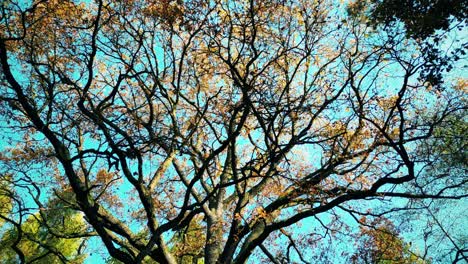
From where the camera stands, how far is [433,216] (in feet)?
30.3

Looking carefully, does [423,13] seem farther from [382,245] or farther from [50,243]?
[50,243]

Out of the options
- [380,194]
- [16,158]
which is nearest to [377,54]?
[380,194]

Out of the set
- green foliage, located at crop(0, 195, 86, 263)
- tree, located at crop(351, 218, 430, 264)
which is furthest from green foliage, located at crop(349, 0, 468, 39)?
green foliage, located at crop(0, 195, 86, 263)

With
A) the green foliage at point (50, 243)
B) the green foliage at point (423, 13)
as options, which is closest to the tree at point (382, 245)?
the green foliage at point (423, 13)

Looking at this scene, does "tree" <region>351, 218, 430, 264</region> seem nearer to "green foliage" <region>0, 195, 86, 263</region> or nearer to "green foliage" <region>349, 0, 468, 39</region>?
"green foliage" <region>349, 0, 468, 39</region>

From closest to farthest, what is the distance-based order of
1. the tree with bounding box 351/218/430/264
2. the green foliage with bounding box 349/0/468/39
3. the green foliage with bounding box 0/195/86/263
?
1. the green foliage with bounding box 349/0/468/39
2. the tree with bounding box 351/218/430/264
3. the green foliage with bounding box 0/195/86/263

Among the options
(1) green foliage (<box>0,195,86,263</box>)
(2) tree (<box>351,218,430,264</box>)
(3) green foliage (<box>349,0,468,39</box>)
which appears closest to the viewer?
(3) green foliage (<box>349,0,468,39</box>)

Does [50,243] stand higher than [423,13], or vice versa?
[50,243]

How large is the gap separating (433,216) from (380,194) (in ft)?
6.77

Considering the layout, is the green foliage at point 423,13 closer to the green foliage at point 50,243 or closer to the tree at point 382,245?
the tree at point 382,245

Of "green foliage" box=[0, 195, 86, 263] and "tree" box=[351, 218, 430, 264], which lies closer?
"tree" box=[351, 218, 430, 264]

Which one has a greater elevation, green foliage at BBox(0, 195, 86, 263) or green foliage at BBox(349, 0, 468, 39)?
green foliage at BBox(0, 195, 86, 263)

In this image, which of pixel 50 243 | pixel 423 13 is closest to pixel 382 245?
pixel 423 13

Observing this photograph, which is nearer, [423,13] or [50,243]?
[423,13]
